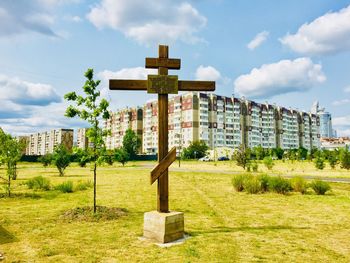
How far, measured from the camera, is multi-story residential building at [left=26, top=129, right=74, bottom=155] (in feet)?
435

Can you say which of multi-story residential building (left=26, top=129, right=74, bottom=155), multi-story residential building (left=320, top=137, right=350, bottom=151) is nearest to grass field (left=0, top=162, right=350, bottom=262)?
multi-story residential building (left=26, top=129, right=74, bottom=155)

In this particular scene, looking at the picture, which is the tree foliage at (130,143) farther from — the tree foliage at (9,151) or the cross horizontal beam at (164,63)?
the cross horizontal beam at (164,63)

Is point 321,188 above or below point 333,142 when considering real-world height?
below

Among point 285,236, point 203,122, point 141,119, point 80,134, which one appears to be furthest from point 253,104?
point 285,236

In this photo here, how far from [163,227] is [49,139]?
15297 centimetres

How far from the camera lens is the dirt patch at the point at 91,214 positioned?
848 cm

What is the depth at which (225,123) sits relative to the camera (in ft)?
324

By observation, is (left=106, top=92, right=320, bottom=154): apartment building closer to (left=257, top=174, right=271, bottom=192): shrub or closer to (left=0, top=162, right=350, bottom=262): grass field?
(left=257, top=174, right=271, bottom=192): shrub

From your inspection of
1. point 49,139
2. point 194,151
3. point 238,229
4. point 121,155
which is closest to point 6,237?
point 121,155

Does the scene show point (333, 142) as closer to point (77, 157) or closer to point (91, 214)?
point (77, 157)

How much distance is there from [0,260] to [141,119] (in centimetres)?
11142

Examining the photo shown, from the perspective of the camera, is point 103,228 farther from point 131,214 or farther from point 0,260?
point 0,260

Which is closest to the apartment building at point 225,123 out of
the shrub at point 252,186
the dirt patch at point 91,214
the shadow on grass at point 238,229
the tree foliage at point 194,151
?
the tree foliage at point 194,151

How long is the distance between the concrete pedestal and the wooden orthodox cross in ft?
0.74
